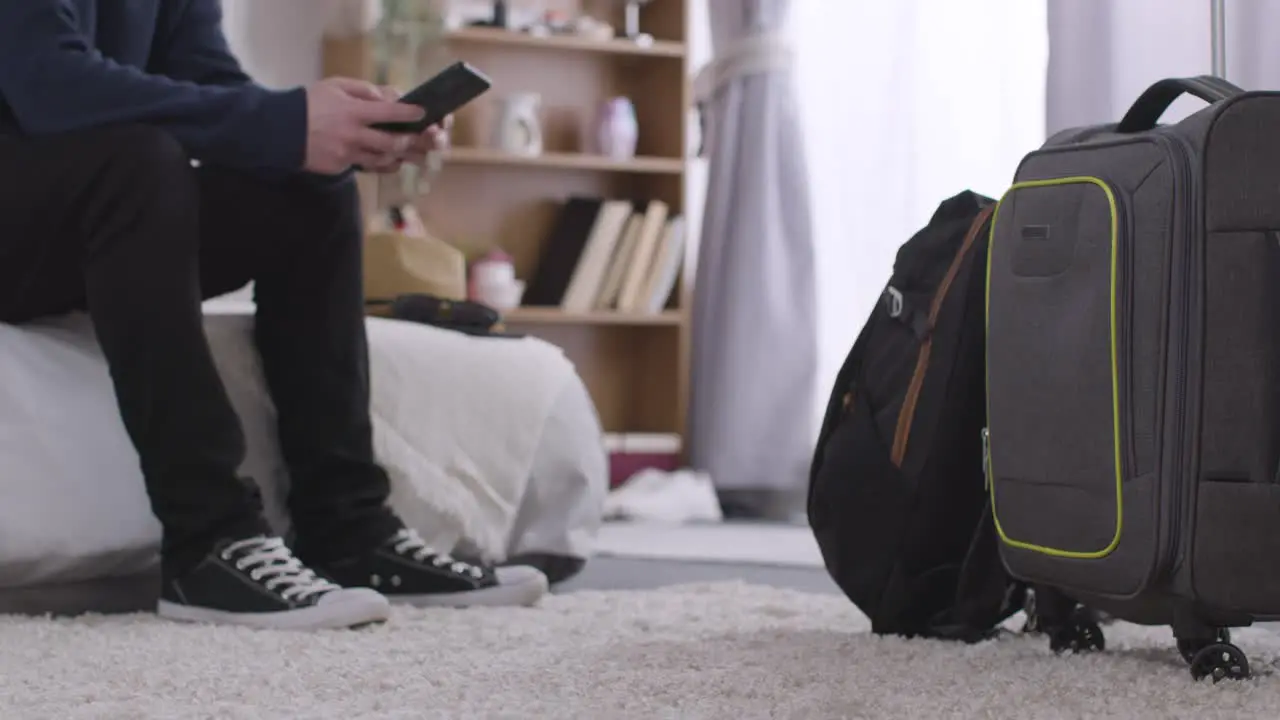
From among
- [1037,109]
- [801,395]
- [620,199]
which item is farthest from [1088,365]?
[620,199]

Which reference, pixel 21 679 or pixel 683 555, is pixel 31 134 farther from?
pixel 683 555

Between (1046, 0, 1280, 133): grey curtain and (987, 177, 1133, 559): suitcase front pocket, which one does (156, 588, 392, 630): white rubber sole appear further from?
(1046, 0, 1280, 133): grey curtain

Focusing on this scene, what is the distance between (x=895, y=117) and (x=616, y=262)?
0.99 meters

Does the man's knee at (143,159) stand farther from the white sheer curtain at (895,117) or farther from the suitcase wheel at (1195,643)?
the white sheer curtain at (895,117)

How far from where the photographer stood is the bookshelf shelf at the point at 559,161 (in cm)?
362

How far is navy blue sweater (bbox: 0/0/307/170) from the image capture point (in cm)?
144

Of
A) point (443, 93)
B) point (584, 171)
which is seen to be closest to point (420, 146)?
point (443, 93)

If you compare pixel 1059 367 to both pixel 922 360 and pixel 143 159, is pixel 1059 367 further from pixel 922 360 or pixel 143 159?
pixel 143 159

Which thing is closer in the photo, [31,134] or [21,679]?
[21,679]

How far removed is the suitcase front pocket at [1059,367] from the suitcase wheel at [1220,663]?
0.33 ft

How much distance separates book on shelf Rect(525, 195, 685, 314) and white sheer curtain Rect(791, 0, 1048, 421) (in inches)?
18.8

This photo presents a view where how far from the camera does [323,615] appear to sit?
1409 millimetres

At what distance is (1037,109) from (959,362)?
47.0 inches

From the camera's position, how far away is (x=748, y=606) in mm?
1684
